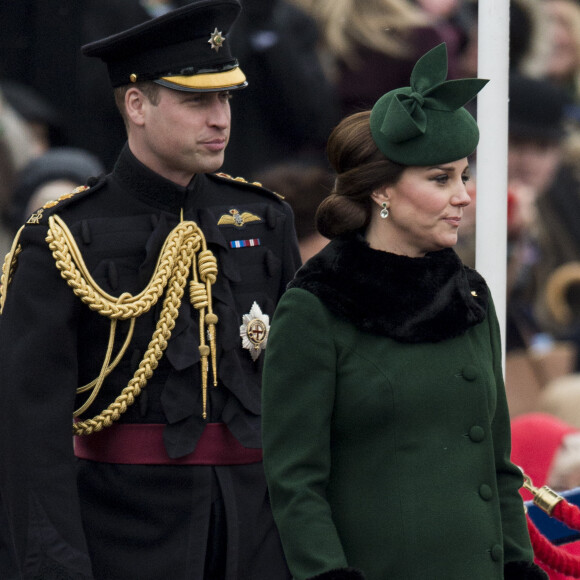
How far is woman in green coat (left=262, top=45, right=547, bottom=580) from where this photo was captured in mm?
3004

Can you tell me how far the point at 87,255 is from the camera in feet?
12.1

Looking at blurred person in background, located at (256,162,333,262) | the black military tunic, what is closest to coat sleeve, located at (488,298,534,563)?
the black military tunic

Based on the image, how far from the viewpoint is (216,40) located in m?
3.81

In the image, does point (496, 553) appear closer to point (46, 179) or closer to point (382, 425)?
point (382, 425)

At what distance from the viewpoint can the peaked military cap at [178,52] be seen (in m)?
3.71

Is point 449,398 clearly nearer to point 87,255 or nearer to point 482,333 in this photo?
point 482,333

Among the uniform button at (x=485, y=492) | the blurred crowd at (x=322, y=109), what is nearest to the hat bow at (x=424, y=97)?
the uniform button at (x=485, y=492)

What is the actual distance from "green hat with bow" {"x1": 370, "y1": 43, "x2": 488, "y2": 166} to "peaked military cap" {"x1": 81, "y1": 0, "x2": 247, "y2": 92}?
729 mm

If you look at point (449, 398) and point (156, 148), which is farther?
point (156, 148)

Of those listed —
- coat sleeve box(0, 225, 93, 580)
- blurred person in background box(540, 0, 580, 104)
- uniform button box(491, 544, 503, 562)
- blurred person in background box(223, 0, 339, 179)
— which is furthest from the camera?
blurred person in background box(540, 0, 580, 104)

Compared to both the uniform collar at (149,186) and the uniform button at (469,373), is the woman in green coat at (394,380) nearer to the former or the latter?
the uniform button at (469,373)

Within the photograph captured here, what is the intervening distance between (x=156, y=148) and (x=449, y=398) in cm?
111

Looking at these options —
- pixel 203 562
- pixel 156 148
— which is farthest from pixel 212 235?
pixel 203 562

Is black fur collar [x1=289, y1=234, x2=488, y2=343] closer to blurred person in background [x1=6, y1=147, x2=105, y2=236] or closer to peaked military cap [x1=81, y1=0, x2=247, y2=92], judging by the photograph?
peaked military cap [x1=81, y1=0, x2=247, y2=92]
